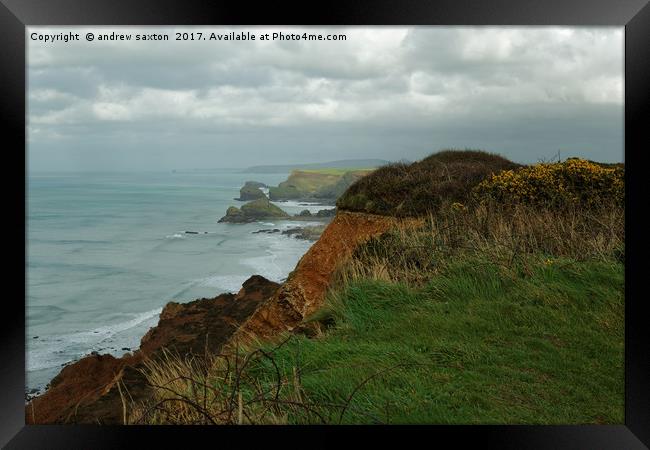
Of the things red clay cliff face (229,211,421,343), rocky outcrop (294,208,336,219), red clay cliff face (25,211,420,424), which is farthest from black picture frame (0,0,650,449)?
rocky outcrop (294,208,336,219)

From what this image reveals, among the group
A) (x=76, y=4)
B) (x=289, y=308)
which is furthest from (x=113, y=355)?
(x=76, y=4)

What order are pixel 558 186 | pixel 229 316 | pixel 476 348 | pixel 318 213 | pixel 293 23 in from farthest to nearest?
pixel 318 213 → pixel 229 316 → pixel 558 186 → pixel 476 348 → pixel 293 23

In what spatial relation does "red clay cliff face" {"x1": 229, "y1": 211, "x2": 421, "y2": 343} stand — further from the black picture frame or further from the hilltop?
the black picture frame

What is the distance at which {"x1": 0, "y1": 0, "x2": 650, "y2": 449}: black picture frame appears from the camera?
4.45 metres

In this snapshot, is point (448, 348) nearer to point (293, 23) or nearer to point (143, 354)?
point (293, 23)

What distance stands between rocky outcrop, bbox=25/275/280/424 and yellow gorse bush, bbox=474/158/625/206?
188 inches

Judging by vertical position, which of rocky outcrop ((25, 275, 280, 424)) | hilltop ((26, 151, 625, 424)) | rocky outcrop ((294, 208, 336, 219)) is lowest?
rocky outcrop ((25, 275, 280, 424))

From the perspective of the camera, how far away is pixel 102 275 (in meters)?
10.2

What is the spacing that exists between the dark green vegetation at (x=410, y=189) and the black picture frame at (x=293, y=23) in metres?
5.79

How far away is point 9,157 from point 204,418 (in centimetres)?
240

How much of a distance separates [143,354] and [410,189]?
5589mm

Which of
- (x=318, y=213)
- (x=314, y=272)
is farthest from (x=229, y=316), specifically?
(x=318, y=213)

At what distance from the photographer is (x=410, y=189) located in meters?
11.4

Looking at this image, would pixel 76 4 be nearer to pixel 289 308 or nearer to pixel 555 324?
pixel 555 324
